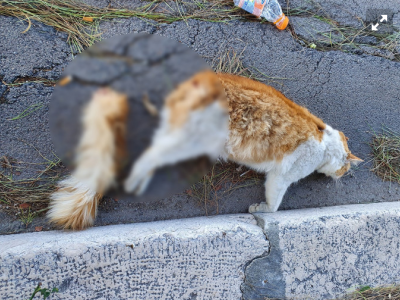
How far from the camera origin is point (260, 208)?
2.30m

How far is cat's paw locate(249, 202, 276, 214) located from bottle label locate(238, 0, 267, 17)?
5.77 feet

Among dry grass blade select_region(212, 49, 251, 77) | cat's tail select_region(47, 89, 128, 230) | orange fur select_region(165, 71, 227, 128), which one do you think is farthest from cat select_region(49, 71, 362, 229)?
cat's tail select_region(47, 89, 128, 230)

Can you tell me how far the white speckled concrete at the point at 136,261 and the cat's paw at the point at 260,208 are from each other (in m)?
0.38

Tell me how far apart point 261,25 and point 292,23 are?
333 millimetres

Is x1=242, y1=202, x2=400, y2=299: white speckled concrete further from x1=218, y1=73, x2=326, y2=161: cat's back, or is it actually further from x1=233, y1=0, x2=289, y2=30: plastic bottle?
x1=233, y1=0, x2=289, y2=30: plastic bottle

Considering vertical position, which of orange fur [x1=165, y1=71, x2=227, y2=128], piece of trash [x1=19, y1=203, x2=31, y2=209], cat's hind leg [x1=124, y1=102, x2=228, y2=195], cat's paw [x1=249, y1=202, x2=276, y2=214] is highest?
orange fur [x1=165, y1=71, x2=227, y2=128]

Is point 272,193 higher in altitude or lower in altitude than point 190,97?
lower

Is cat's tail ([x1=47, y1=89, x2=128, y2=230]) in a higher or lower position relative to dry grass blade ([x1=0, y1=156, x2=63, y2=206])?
higher

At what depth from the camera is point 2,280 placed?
62.4 inches

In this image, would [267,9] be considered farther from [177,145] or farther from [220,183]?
[177,145]

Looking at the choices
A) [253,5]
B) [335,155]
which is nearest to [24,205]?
[335,155]

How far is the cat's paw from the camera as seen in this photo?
2286mm

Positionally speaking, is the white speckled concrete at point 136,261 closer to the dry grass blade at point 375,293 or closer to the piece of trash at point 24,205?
the piece of trash at point 24,205

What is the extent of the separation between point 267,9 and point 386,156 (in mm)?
1810
